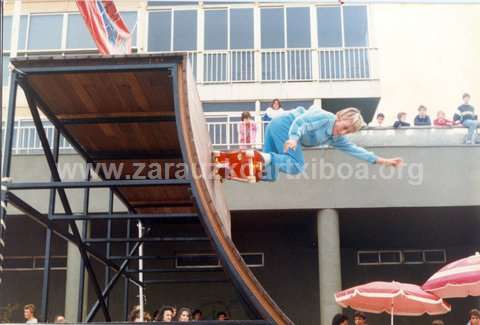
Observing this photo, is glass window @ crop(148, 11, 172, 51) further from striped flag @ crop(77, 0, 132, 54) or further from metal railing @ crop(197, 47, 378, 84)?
striped flag @ crop(77, 0, 132, 54)

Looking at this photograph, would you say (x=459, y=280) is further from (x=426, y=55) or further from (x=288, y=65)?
(x=426, y=55)

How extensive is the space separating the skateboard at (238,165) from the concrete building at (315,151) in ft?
22.5

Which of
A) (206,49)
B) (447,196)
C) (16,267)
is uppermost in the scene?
(206,49)

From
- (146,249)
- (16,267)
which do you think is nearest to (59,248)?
(16,267)

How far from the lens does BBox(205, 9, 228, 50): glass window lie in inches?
760

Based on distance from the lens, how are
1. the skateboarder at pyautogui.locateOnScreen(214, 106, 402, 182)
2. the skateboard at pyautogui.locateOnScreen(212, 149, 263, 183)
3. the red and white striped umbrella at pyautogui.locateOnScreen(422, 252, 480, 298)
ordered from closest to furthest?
the skateboard at pyautogui.locateOnScreen(212, 149, 263, 183), the skateboarder at pyautogui.locateOnScreen(214, 106, 402, 182), the red and white striped umbrella at pyautogui.locateOnScreen(422, 252, 480, 298)

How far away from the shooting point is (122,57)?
15.8 feet

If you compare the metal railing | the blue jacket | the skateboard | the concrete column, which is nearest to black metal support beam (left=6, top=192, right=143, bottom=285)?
the skateboard

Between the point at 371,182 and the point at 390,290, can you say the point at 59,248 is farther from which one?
the point at 390,290

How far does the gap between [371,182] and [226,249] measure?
961 centimetres

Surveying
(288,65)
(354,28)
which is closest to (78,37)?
(288,65)

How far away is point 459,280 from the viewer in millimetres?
8398

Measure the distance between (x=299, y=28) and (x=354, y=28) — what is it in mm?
1617

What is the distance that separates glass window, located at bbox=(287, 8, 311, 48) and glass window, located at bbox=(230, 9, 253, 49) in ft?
3.82
